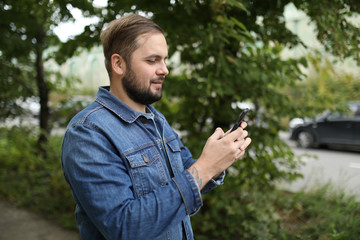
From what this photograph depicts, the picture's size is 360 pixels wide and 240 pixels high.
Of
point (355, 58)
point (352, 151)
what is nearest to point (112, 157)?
point (355, 58)

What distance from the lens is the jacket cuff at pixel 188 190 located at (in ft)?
3.54

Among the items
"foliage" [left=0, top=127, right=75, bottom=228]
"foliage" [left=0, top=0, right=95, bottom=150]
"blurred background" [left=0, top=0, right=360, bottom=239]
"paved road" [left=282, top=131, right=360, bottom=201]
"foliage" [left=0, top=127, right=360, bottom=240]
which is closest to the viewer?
"blurred background" [left=0, top=0, right=360, bottom=239]

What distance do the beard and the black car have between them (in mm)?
7910

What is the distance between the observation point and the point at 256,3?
2398 millimetres

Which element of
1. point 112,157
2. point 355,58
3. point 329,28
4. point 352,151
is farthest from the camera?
point 352,151

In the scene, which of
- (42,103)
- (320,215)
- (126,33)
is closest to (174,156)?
(126,33)

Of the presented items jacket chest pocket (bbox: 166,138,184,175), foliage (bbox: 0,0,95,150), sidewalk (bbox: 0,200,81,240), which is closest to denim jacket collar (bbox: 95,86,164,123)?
jacket chest pocket (bbox: 166,138,184,175)

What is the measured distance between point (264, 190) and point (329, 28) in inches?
76.2

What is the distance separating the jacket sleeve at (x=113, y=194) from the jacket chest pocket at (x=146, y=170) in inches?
1.8

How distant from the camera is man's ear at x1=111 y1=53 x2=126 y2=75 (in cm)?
125

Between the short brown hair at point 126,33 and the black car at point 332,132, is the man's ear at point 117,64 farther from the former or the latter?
the black car at point 332,132

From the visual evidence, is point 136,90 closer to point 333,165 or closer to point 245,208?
point 245,208

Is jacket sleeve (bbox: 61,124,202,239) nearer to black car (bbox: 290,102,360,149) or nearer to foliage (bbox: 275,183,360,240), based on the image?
foliage (bbox: 275,183,360,240)

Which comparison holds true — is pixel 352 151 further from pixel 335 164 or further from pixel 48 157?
pixel 48 157
